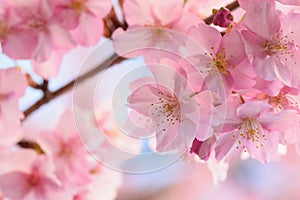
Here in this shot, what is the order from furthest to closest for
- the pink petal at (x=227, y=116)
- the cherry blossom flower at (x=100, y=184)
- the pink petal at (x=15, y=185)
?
the cherry blossom flower at (x=100, y=184), the pink petal at (x=15, y=185), the pink petal at (x=227, y=116)

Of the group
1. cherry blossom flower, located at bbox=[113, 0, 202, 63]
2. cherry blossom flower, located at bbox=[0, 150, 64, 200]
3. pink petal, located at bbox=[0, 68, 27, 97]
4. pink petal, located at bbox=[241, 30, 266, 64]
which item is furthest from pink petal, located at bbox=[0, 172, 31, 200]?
pink petal, located at bbox=[241, 30, 266, 64]

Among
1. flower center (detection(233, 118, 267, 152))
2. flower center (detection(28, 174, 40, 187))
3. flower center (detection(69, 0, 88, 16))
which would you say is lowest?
flower center (detection(28, 174, 40, 187))

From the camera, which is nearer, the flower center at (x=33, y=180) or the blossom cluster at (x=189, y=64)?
the blossom cluster at (x=189, y=64)

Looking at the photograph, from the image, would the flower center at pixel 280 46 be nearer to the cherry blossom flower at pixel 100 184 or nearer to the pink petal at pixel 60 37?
the pink petal at pixel 60 37

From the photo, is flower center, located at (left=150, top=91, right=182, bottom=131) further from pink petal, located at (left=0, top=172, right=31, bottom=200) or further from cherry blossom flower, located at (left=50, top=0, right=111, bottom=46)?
pink petal, located at (left=0, top=172, right=31, bottom=200)

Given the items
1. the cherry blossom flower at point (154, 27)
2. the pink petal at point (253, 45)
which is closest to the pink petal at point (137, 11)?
the cherry blossom flower at point (154, 27)

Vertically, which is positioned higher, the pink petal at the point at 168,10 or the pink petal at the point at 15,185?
the pink petal at the point at 168,10
